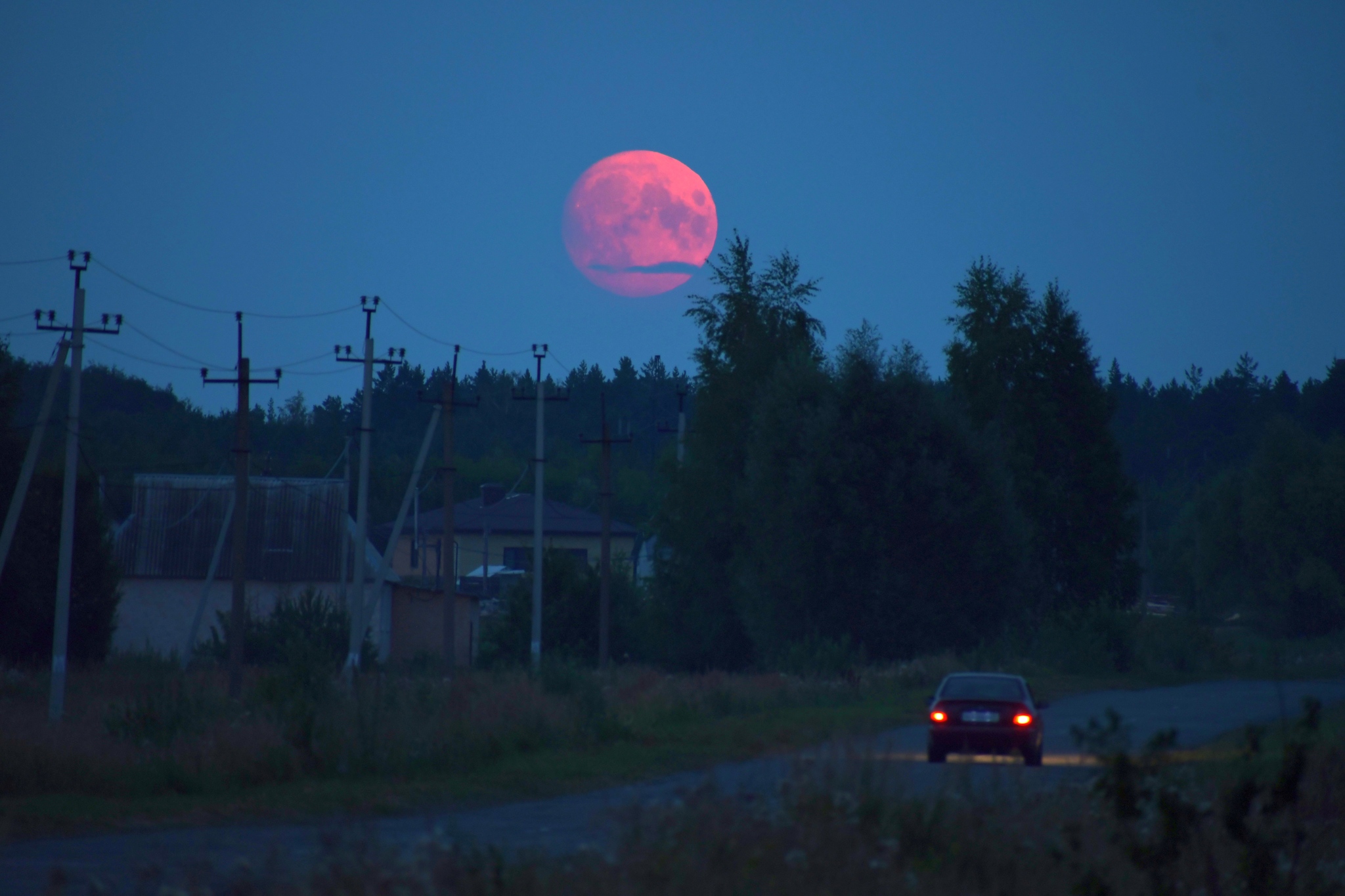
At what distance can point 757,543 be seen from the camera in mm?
45500

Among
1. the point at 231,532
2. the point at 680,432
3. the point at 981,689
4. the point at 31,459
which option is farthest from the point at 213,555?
the point at 981,689

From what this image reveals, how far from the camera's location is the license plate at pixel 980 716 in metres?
18.3

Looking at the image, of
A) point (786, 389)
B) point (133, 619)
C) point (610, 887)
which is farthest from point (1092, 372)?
point (610, 887)

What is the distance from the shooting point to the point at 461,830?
39.5 feet

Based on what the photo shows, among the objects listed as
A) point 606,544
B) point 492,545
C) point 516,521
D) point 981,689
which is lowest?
point 981,689

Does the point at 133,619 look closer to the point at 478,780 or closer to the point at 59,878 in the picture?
the point at 478,780

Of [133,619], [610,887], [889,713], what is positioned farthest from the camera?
[133,619]

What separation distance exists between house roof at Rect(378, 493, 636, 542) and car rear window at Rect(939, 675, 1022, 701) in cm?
7953

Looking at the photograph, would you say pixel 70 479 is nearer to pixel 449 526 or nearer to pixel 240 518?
pixel 240 518

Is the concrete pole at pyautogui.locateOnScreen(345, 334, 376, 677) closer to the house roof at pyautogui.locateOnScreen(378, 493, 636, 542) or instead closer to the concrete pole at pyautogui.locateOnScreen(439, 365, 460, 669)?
the concrete pole at pyautogui.locateOnScreen(439, 365, 460, 669)

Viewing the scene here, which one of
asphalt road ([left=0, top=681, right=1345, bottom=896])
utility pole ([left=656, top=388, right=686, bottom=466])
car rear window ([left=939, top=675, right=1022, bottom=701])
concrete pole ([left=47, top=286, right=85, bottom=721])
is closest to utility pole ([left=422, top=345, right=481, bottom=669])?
utility pole ([left=656, top=388, right=686, bottom=466])

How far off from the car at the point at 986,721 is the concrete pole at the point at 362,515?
2579 cm

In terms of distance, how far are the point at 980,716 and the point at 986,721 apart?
5.1 inches

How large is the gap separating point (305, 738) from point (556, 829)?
5792mm
